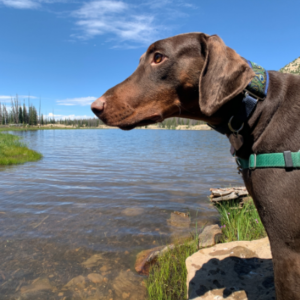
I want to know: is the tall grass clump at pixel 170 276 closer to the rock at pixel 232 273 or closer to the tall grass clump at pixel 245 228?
the rock at pixel 232 273

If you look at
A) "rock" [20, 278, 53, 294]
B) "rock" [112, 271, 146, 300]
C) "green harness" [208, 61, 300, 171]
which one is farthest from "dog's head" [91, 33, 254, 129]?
"rock" [20, 278, 53, 294]

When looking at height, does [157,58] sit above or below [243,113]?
above

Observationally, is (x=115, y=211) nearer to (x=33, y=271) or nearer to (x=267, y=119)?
(x=33, y=271)

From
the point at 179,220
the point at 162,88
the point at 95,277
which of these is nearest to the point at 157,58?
the point at 162,88

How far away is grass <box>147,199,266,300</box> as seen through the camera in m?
4.19

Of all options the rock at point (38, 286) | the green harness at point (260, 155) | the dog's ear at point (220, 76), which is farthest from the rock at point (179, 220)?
the dog's ear at point (220, 76)

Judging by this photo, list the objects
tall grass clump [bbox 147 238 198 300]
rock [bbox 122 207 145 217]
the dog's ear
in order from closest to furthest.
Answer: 1. the dog's ear
2. tall grass clump [bbox 147 238 198 300]
3. rock [bbox 122 207 145 217]

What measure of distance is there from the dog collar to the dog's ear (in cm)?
17

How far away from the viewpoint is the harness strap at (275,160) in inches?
85.4

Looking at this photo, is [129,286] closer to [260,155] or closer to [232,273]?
[232,273]

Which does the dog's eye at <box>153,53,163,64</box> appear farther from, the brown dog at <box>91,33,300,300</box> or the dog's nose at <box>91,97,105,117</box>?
the dog's nose at <box>91,97,105,117</box>

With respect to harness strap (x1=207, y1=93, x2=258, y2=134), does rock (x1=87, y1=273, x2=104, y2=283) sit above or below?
below

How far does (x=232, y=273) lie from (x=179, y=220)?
162 inches

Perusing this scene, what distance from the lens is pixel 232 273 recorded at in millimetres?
3811
